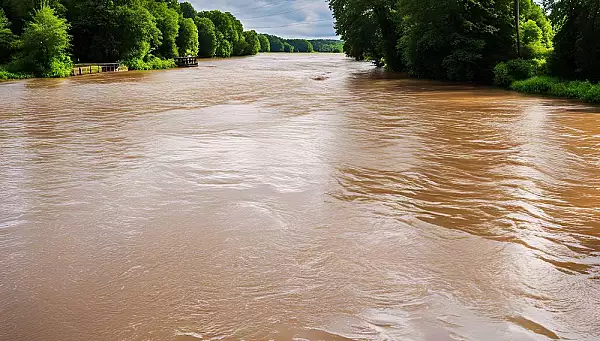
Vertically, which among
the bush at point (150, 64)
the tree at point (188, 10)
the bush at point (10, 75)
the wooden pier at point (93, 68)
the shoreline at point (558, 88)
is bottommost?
the shoreline at point (558, 88)

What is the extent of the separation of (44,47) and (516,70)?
108ft

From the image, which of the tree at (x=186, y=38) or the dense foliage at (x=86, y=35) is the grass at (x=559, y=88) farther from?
the tree at (x=186, y=38)

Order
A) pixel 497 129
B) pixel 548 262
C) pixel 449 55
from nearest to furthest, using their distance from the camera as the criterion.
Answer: pixel 548 262 < pixel 497 129 < pixel 449 55

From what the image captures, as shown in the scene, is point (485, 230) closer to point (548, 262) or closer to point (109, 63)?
point (548, 262)

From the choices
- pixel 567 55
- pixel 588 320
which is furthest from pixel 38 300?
pixel 567 55

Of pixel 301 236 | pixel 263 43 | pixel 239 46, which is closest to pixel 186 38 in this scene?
pixel 239 46

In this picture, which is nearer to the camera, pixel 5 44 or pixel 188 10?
pixel 5 44

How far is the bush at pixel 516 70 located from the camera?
27109 mm

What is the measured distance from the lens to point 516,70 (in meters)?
27.6

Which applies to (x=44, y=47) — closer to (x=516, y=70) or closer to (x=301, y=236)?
(x=516, y=70)

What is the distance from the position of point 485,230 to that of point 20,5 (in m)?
54.5

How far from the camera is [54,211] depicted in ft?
24.2

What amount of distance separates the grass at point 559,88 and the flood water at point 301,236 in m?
8.20

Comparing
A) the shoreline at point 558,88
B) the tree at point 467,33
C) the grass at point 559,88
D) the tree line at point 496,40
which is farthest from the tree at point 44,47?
the grass at point 559,88
